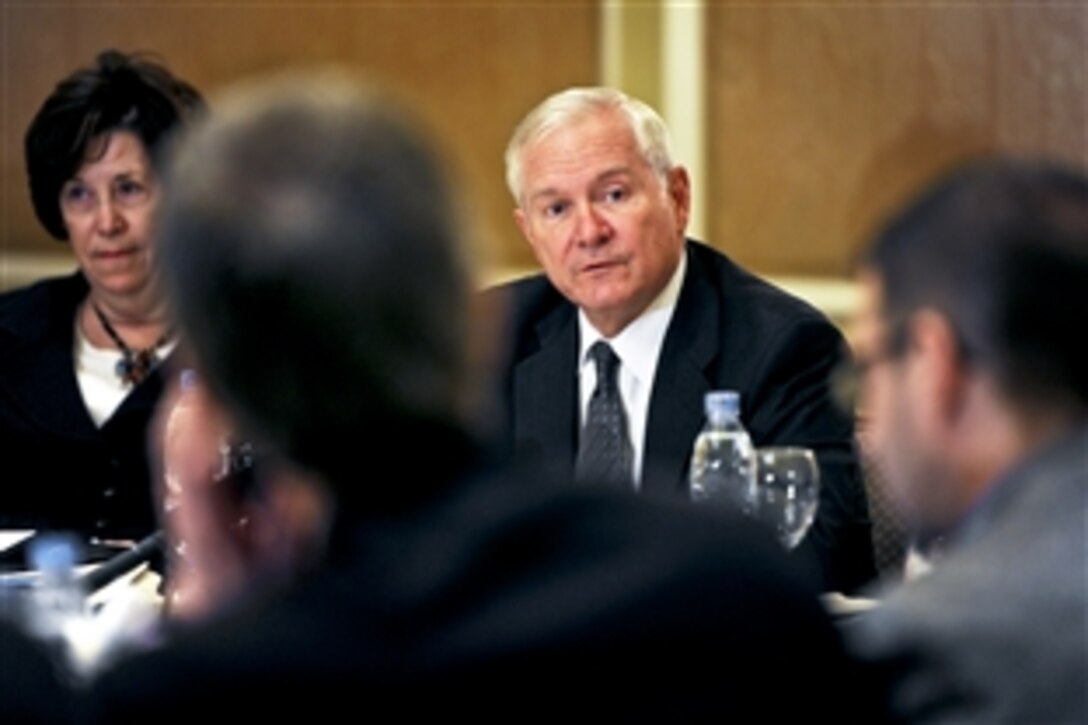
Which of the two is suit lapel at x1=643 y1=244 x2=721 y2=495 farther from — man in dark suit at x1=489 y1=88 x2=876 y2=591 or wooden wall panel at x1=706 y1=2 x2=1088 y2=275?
wooden wall panel at x1=706 y1=2 x2=1088 y2=275

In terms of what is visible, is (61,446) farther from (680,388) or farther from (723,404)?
(723,404)

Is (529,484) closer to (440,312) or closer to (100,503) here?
(440,312)

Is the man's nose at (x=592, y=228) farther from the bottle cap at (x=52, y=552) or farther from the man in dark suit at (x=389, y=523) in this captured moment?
the man in dark suit at (x=389, y=523)

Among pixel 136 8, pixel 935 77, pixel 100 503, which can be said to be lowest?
pixel 100 503

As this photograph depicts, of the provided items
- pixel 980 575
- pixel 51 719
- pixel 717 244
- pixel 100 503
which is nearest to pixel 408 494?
pixel 51 719

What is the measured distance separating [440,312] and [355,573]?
0.15 m

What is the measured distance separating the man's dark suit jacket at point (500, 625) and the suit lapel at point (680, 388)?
6.28 ft

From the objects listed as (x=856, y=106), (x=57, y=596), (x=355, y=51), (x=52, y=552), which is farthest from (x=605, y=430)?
(x=856, y=106)

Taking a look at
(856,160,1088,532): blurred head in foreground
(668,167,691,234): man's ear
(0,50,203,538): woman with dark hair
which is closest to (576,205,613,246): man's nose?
(668,167,691,234): man's ear

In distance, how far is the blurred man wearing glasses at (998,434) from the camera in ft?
4.43

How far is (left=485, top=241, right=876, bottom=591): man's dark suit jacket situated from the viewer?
3.12 meters

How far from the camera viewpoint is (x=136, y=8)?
4570mm

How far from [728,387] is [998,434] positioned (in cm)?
182

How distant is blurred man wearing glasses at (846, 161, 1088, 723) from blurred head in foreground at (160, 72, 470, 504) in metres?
0.43
